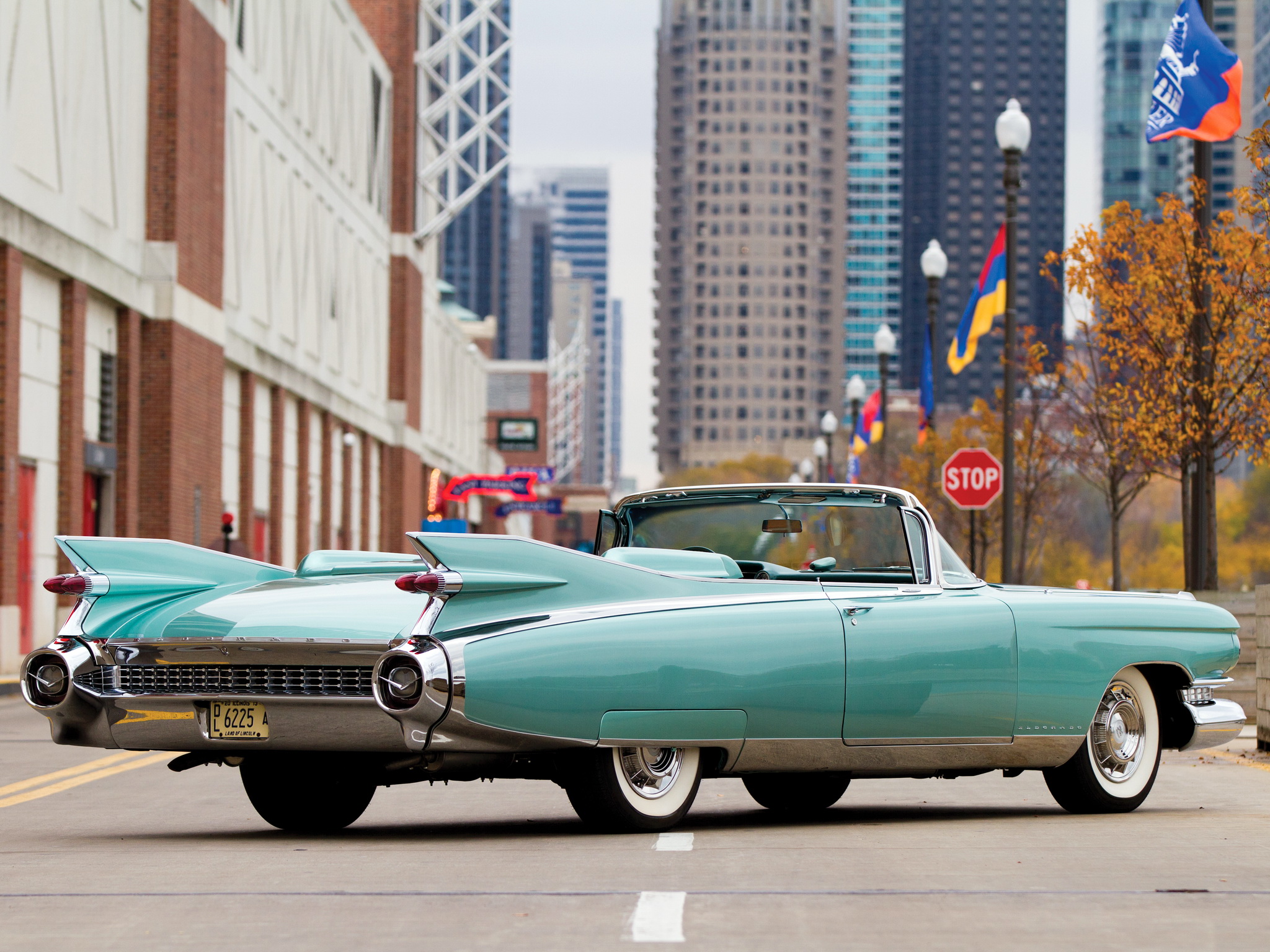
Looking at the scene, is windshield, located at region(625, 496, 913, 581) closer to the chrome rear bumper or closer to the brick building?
the chrome rear bumper

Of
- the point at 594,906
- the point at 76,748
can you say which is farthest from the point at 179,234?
the point at 594,906

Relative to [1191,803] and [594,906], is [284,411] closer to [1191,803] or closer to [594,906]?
[1191,803]

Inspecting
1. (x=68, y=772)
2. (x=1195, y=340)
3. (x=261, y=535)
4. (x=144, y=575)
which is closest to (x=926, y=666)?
(x=144, y=575)

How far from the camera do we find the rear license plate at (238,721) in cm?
733

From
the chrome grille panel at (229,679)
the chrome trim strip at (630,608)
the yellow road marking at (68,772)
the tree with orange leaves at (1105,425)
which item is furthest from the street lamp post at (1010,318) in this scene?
the chrome grille panel at (229,679)

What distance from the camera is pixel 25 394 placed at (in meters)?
29.2

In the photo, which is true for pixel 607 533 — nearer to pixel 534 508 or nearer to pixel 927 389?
pixel 927 389

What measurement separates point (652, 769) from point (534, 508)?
84.6 m

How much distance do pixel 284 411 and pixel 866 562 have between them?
39117 millimetres

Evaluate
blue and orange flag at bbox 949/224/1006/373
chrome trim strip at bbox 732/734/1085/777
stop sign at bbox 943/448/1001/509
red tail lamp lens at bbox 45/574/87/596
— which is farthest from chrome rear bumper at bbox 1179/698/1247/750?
blue and orange flag at bbox 949/224/1006/373

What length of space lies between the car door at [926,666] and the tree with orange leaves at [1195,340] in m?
10.4

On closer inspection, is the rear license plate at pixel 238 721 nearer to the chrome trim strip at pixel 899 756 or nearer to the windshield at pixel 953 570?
the chrome trim strip at pixel 899 756

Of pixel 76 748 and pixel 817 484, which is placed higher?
pixel 817 484

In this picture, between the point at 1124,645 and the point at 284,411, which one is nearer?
the point at 1124,645
